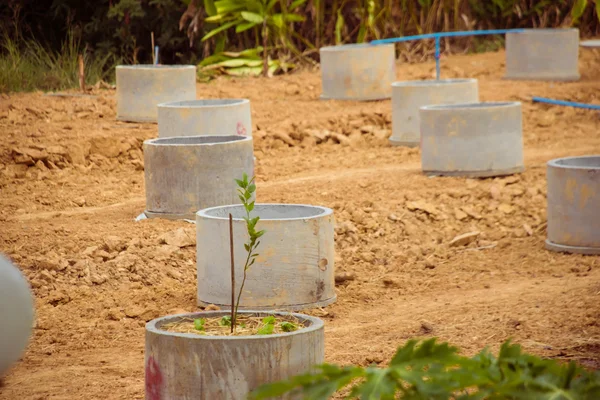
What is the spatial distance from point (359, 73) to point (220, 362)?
1202 cm

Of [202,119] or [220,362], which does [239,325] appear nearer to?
[220,362]

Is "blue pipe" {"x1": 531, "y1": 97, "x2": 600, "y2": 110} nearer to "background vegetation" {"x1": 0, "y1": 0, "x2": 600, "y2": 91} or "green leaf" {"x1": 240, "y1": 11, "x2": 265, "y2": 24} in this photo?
"background vegetation" {"x1": 0, "y1": 0, "x2": 600, "y2": 91}

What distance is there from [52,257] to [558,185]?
419 cm

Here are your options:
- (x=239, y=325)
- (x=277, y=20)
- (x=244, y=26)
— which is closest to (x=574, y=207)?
(x=239, y=325)

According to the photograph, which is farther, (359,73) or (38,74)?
(38,74)

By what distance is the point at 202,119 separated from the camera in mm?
11227

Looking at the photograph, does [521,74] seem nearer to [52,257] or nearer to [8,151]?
[8,151]

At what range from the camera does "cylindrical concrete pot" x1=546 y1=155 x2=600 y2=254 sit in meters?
8.60

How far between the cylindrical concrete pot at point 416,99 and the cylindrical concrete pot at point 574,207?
4512 millimetres

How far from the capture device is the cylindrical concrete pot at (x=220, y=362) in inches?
177

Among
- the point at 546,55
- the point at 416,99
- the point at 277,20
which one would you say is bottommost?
the point at 416,99

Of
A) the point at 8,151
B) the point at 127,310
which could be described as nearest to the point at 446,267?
the point at 127,310

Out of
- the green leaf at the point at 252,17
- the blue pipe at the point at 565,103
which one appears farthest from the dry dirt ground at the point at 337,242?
the green leaf at the point at 252,17

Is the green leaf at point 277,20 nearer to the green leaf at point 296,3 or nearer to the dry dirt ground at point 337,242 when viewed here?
the green leaf at point 296,3
